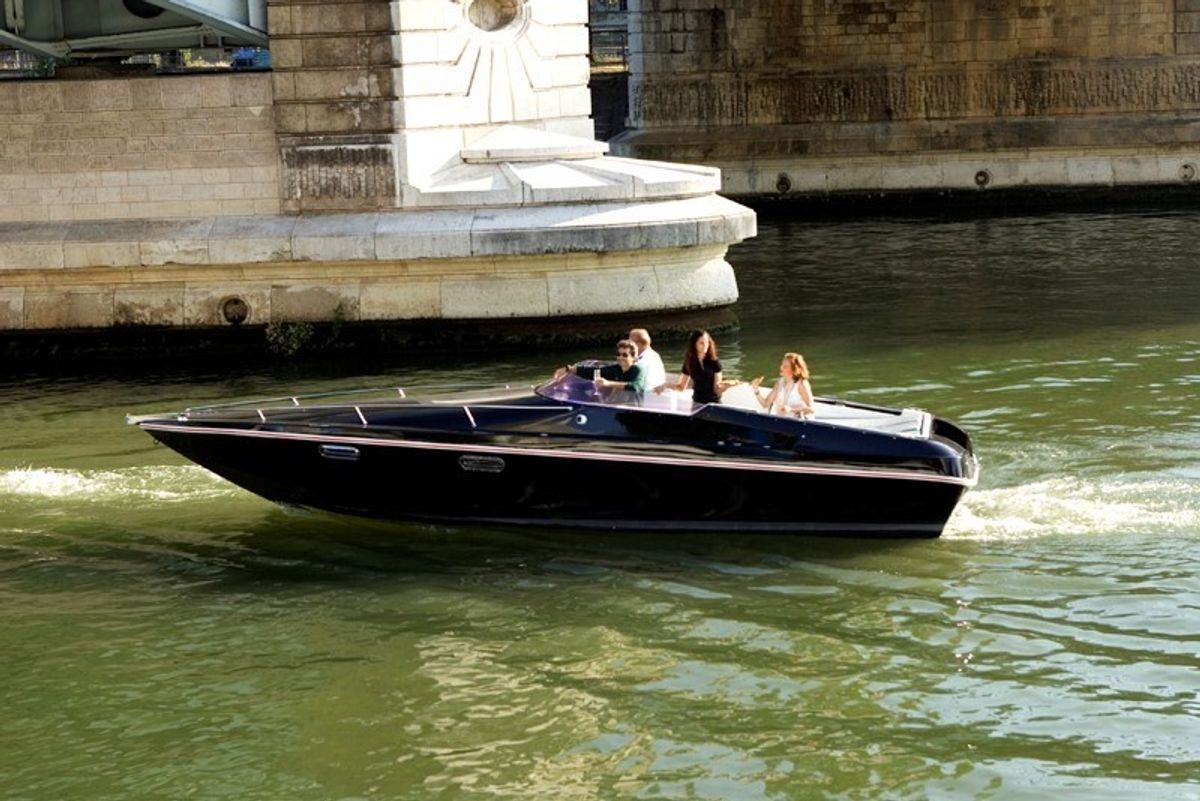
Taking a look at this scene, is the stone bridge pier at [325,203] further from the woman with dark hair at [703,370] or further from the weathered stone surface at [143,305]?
the woman with dark hair at [703,370]

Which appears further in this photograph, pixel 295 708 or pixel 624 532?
pixel 624 532

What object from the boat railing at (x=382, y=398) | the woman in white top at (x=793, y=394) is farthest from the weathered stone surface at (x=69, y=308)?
the woman in white top at (x=793, y=394)

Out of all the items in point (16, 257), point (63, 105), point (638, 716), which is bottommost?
point (638, 716)

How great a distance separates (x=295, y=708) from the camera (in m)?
8.51

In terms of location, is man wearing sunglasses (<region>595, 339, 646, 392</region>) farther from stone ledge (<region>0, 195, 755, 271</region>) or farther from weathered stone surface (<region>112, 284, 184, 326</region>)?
weathered stone surface (<region>112, 284, 184, 326</region>)

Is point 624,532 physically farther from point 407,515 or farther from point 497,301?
point 497,301

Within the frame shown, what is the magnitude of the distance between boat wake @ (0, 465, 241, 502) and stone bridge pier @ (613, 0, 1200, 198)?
59.9 feet

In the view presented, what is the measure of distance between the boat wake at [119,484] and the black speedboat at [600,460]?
1025 millimetres

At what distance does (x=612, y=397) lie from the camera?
10906 mm

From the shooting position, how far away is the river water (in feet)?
25.5

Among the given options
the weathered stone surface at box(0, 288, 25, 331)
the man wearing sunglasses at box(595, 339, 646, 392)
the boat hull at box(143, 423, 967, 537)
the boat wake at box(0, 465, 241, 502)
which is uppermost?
the man wearing sunglasses at box(595, 339, 646, 392)

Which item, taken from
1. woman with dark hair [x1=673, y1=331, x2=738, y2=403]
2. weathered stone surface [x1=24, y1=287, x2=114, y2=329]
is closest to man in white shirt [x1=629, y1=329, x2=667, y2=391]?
woman with dark hair [x1=673, y1=331, x2=738, y2=403]

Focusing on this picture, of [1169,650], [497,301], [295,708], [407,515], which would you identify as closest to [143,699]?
[295,708]

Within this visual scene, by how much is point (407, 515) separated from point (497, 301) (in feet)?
19.0
